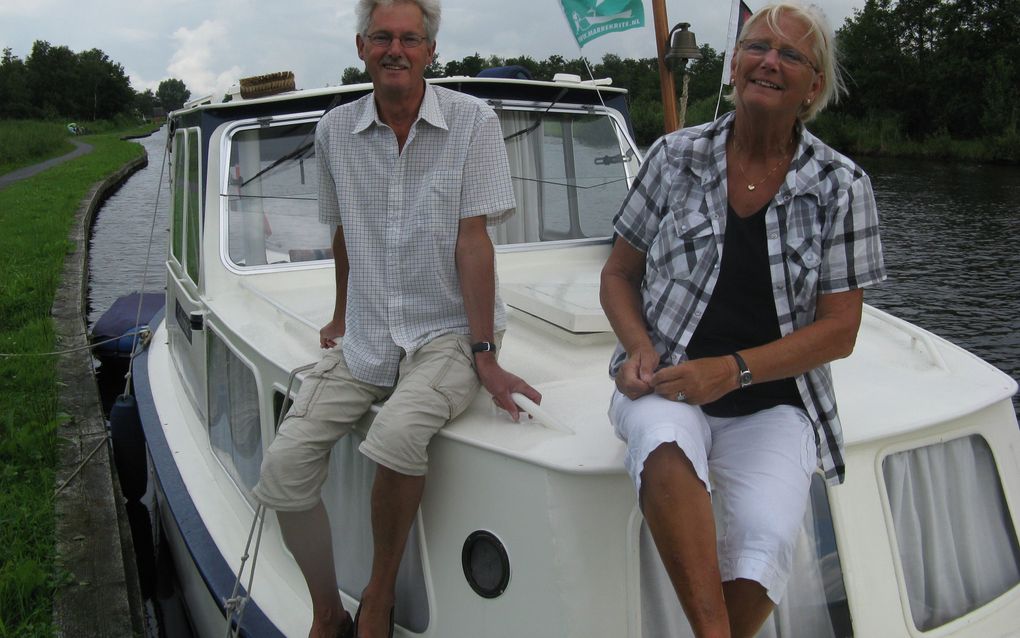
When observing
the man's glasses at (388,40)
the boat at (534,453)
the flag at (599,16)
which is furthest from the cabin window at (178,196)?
the man's glasses at (388,40)

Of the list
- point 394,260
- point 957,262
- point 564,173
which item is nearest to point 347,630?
point 394,260

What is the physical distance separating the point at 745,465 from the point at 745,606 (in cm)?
29

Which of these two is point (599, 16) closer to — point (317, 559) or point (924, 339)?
point (924, 339)

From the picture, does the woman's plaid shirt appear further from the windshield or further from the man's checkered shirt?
the windshield

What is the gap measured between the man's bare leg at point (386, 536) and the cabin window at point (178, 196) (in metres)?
2.70

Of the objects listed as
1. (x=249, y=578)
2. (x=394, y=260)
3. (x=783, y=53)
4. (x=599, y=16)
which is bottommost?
(x=249, y=578)

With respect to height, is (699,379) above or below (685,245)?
below

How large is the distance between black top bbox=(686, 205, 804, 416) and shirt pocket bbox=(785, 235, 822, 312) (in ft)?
0.16

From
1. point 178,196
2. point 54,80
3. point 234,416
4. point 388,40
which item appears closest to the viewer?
point 388,40

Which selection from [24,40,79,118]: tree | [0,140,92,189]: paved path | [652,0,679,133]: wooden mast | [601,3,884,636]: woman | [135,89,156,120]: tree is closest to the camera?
[601,3,884,636]: woman

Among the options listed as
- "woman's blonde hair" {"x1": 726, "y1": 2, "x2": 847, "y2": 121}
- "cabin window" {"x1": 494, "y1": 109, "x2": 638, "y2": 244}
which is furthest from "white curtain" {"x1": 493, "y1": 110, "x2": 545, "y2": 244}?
"woman's blonde hair" {"x1": 726, "y1": 2, "x2": 847, "y2": 121}

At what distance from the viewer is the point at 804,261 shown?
6.75 feet

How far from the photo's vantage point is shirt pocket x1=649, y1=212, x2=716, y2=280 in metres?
2.12

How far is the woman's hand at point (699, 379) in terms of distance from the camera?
198 cm
